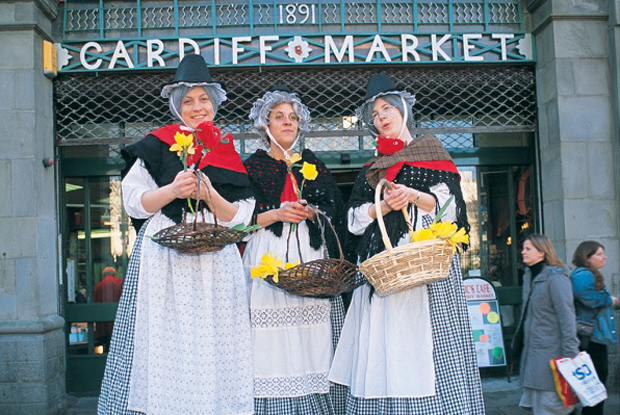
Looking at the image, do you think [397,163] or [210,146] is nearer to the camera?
[210,146]

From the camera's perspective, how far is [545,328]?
181 inches

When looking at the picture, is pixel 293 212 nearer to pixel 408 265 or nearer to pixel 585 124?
pixel 408 265

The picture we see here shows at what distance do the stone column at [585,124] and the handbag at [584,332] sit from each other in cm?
119

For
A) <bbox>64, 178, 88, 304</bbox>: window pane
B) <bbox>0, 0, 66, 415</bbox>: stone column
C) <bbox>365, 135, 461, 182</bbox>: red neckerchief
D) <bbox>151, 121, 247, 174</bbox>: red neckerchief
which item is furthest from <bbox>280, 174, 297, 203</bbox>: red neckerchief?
<bbox>64, 178, 88, 304</bbox>: window pane

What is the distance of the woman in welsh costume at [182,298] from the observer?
304 centimetres

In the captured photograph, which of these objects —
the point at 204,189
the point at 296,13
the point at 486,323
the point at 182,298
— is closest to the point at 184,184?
the point at 204,189

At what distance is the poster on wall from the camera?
655 centimetres

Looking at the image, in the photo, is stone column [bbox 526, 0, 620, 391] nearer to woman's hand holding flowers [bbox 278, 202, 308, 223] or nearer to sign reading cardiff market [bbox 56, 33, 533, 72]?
sign reading cardiff market [bbox 56, 33, 533, 72]

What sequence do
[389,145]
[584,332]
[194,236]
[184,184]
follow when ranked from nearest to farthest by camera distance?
1. [194,236]
2. [184,184]
3. [389,145]
4. [584,332]

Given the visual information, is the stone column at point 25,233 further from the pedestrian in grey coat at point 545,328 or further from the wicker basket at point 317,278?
the pedestrian in grey coat at point 545,328

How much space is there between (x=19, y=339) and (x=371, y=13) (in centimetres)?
446

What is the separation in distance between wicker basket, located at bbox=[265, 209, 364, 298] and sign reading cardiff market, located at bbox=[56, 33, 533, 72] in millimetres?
3292

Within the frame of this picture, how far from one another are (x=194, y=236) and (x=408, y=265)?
39.1 inches

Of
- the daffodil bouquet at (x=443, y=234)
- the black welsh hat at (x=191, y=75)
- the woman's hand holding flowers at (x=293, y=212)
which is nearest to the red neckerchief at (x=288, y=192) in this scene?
the woman's hand holding flowers at (x=293, y=212)
